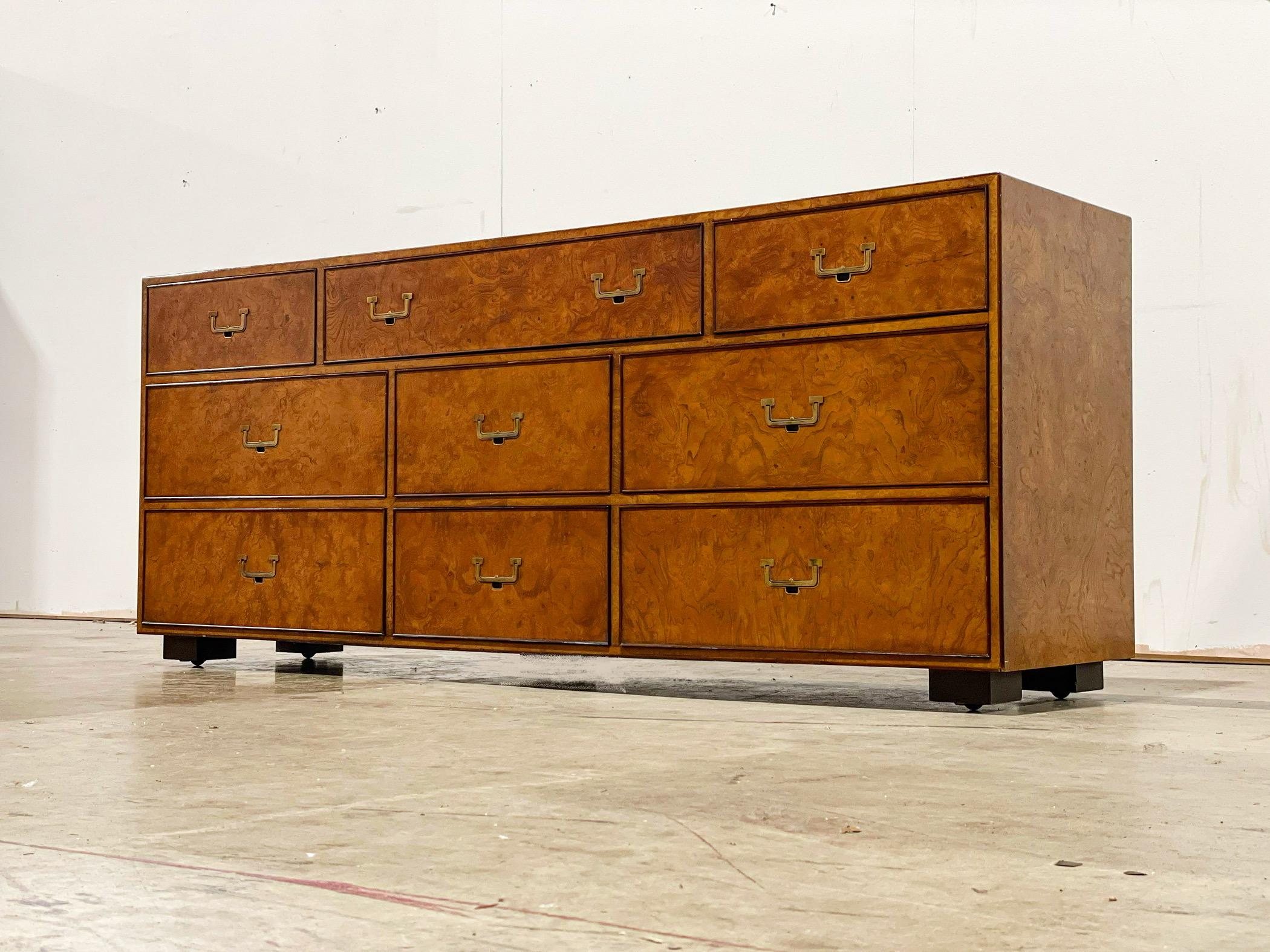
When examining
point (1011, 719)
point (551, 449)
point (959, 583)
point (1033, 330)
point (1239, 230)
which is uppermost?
point (1239, 230)

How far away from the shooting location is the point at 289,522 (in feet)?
11.6

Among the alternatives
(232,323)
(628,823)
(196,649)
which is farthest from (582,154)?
(628,823)

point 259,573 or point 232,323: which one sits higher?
point 232,323

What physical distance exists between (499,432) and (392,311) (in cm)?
43

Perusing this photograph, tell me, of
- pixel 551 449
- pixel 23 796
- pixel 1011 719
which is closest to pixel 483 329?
pixel 551 449

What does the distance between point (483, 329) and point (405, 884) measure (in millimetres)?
2148

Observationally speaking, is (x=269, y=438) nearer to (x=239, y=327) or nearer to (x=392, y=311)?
(x=239, y=327)

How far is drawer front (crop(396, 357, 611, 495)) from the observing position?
316 centimetres

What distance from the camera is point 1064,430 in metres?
2.88

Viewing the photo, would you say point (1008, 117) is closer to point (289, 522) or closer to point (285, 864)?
point (289, 522)

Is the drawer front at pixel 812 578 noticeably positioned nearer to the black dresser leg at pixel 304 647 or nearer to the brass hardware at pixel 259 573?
the brass hardware at pixel 259 573

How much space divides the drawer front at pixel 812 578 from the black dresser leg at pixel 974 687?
0.05m

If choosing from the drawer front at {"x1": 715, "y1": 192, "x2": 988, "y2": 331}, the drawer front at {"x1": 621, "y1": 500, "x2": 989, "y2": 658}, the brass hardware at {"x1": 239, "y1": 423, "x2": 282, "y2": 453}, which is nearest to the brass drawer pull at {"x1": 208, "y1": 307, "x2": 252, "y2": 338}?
the brass hardware at {"x1": 239, "y1": 423, "x2": 282, "y2": 453}

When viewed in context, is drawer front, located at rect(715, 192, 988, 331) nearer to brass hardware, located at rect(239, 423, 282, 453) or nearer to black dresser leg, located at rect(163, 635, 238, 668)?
brass hardware, located at rect(239, 423, 282, 453)
